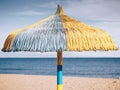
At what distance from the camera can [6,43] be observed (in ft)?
10.8

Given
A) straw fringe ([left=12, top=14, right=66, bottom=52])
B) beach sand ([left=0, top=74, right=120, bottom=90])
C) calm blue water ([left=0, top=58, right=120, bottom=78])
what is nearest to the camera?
straw fringe ([left=12, top=14, right=66, bottom=52])

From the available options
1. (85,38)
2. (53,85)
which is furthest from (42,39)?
(53,85)

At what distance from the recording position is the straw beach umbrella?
118 inches

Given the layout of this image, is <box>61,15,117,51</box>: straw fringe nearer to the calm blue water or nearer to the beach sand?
the beach sand

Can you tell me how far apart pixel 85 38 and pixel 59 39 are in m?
0.30

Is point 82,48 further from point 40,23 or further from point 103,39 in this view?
point 40,23

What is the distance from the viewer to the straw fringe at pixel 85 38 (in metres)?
3.01

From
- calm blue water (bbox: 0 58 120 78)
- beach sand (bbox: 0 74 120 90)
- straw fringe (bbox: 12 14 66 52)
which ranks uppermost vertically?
straw fringe (bbox: 12 14 66 52)

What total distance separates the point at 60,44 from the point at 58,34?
0.46ft

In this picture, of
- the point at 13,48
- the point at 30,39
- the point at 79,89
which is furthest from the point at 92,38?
the point at 79,89

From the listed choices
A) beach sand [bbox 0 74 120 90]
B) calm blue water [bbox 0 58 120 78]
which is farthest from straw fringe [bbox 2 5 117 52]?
calm blue water [bbox 0 58 120 78]

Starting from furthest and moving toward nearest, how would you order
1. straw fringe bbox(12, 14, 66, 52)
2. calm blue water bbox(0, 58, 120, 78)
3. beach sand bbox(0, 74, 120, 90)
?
1. calm blue water bbox(0, 58, 120, 78)
2. beach sand bbox(0, 74, 120, 90)
3. straw fringe bbox(12, 14, 66, 52)

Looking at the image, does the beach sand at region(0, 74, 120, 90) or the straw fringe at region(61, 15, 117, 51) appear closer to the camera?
the straw fringe at region(61, 15, 117, 51)

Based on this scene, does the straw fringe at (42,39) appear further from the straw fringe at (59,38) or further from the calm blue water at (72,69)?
the calm blue water at (72,69)
